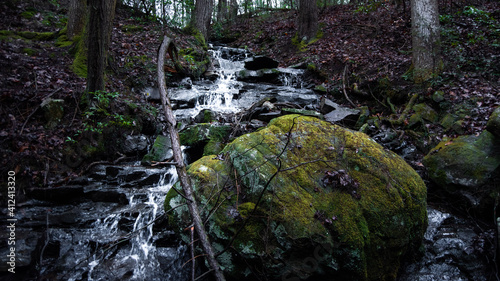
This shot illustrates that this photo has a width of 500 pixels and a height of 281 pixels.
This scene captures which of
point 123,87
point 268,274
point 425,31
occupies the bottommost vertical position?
point 268,274

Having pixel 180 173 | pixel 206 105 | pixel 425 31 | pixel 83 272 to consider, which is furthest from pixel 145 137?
pixel 425 31

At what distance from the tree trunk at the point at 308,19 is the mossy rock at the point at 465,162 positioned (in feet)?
35.9

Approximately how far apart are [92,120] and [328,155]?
210 inches

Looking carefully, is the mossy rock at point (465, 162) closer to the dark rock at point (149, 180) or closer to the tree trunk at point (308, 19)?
the dark rock at point (149, 180)

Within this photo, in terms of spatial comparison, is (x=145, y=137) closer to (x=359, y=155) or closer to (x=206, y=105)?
(x=206, y=105)

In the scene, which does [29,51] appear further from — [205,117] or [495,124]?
[495,124]

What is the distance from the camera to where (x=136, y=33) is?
462 inches

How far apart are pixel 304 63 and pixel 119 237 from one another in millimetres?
10666

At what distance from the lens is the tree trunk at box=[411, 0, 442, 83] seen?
292 inches

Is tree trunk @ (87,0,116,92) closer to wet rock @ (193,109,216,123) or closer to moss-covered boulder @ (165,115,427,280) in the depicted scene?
wet rock @ (193,109,216,123)

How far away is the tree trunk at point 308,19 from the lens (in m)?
14.0

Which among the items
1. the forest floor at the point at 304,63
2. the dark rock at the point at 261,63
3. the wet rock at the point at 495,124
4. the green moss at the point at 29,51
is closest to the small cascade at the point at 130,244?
the forest floor at the point at 304,63

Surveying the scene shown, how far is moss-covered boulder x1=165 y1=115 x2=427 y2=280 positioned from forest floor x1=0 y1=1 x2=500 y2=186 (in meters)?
3.25

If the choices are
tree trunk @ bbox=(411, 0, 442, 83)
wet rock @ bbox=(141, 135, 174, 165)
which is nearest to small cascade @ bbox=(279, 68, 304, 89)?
tree trunk @ bbox=(411, 0, 442, 83)
